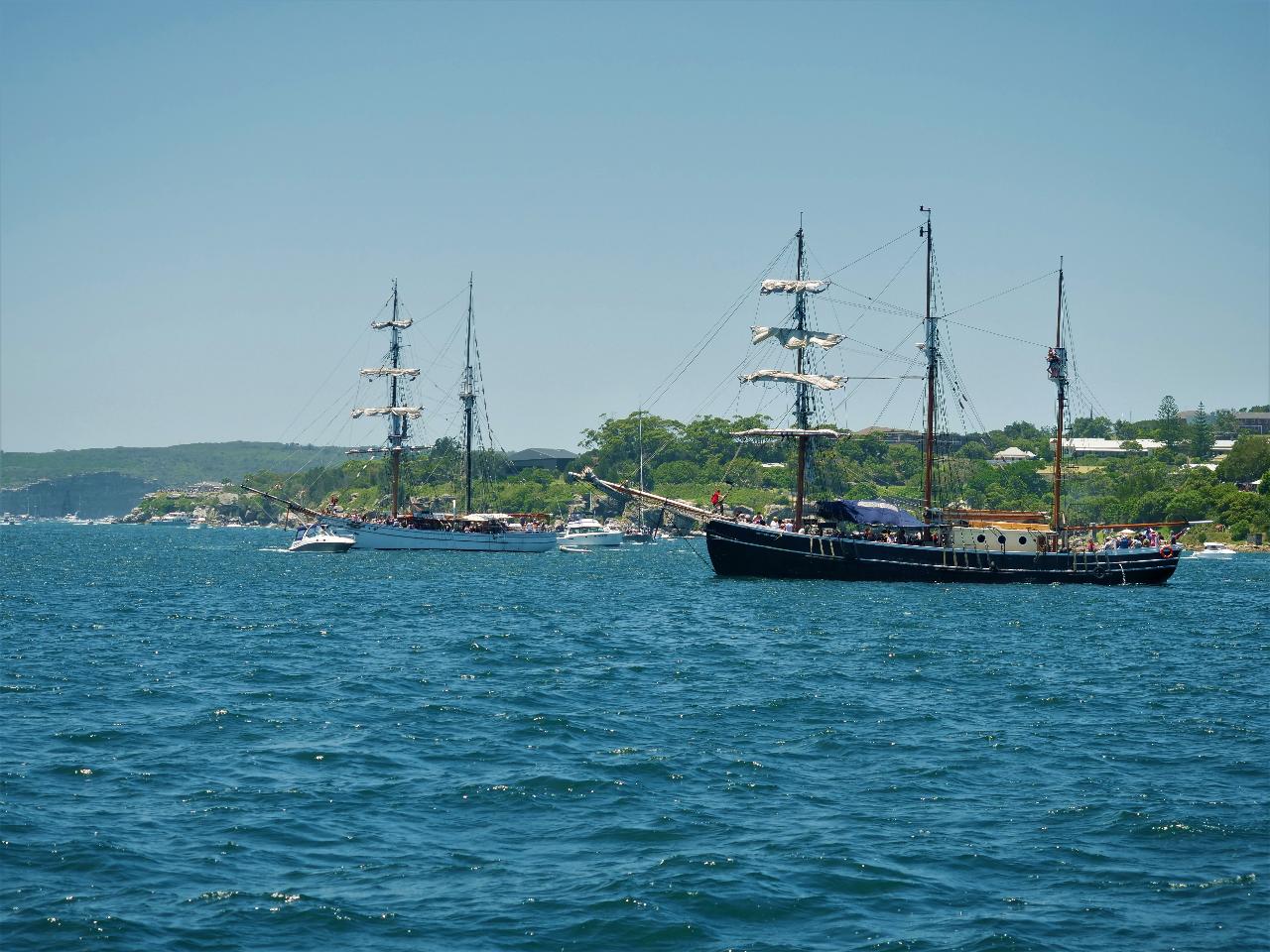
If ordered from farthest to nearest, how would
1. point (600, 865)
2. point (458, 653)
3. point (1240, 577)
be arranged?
point (1240, 577), point (458, 653), point (600, 865)

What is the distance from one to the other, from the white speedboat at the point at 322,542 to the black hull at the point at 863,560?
61349mm

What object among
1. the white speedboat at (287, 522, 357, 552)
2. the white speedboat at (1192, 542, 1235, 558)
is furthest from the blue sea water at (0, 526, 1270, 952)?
the white speedboat at (1192, 542, 1235, 558)

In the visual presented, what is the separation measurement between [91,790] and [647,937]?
11.0 m

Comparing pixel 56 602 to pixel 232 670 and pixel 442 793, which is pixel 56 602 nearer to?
pixel 232 670

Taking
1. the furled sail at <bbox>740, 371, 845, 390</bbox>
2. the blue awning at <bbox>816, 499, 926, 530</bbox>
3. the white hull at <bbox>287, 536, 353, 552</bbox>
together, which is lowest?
the white hull at <bbox>287, 536, 353, 552</bbox>

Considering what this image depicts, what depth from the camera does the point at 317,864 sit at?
17422 millimetres

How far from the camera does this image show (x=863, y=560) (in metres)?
82.1

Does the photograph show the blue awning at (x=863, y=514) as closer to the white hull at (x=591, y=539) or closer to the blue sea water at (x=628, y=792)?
the blue sea water at (x=628, y=792)

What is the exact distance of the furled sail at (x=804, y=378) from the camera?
299 ft

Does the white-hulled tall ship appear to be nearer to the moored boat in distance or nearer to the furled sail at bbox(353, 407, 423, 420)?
the furled sail at bbox(353, 407, 423, 420)

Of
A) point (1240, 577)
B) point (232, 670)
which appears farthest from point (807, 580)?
point (232, 670)

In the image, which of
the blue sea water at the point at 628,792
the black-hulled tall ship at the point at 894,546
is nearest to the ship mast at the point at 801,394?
the black-hulled tall ship at the point at 894,546

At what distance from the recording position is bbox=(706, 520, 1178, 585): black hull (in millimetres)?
81812

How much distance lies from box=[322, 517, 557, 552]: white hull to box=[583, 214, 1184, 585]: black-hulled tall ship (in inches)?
1849
